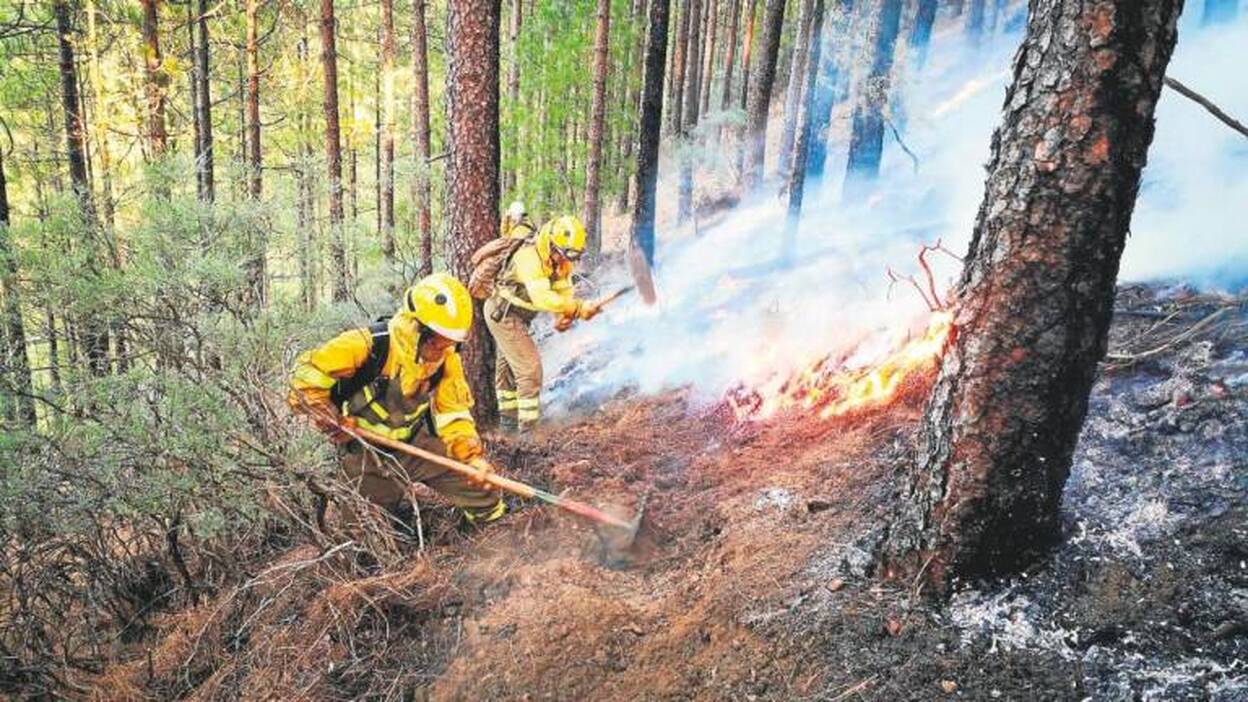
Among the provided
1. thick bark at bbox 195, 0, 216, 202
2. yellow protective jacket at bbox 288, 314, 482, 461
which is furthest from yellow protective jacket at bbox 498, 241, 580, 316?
thick bark at bbox 195, 0, 216, 202

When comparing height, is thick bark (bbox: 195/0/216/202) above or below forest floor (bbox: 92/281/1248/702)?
above

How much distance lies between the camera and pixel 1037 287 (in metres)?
2.51

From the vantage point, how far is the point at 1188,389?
141 inches

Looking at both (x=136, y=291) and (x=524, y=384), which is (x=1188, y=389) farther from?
(x=136, y=291)

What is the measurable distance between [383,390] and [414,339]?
0.47 meters

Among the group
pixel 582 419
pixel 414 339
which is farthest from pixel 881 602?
pixel 582 419

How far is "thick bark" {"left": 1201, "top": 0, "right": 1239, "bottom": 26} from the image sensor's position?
42.7 feet

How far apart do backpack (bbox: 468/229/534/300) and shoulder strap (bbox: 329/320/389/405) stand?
1613 millimetres

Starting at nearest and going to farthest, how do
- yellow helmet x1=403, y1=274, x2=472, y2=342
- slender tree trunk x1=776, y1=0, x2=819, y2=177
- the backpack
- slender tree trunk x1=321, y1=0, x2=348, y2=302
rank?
yellow helmet x1=403, y1=274, x2=472, y2=342 < the backpack < slender tree trunk x1=321, y1=0, x2=348, y2=302 < slender tree trunk x1=776, y1=0, x2=819, y2=177

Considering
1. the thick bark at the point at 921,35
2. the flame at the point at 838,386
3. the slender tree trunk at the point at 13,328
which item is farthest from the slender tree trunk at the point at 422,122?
the thick bark at the point at 921,35

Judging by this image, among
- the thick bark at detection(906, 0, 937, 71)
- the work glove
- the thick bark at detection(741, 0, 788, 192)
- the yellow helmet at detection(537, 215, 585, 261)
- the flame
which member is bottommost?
the work glove

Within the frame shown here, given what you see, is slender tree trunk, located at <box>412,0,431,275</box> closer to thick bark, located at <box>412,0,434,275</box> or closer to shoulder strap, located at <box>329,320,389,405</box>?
thick bark, located at <box>412,0,434,275</box>

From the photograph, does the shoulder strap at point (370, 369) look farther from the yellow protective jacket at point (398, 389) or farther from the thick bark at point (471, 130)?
the thick bark at point (471, 130)

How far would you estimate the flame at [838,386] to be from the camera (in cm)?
509
